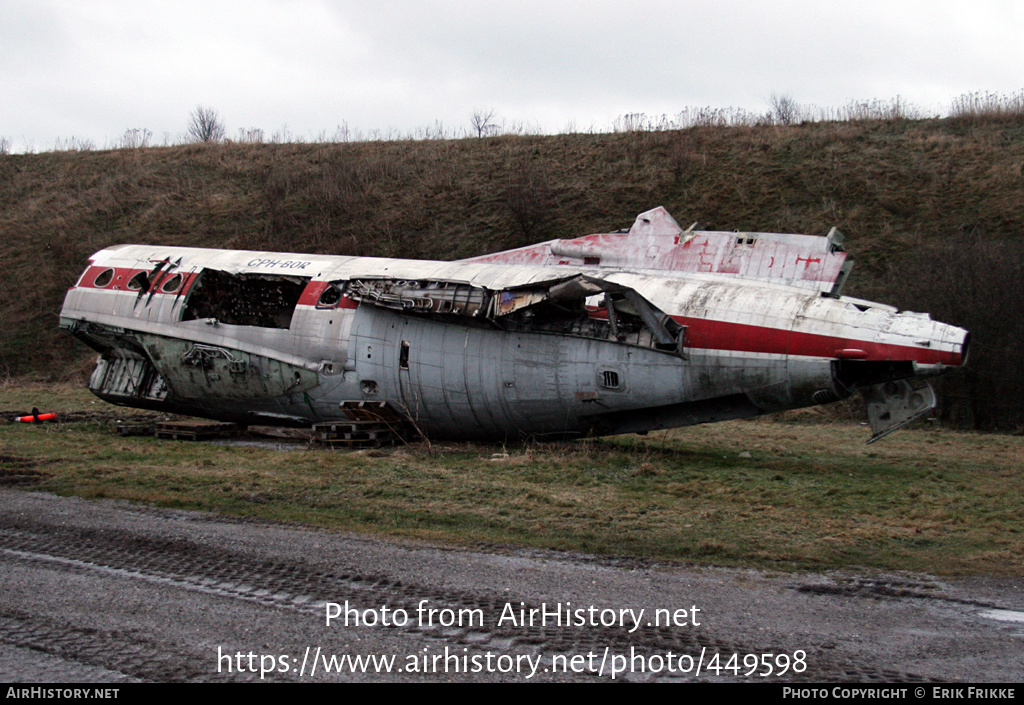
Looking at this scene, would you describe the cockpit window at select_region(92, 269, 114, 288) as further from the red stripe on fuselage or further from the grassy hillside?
the grassy hillside

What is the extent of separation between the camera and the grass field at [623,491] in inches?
415

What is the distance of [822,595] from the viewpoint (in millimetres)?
8344

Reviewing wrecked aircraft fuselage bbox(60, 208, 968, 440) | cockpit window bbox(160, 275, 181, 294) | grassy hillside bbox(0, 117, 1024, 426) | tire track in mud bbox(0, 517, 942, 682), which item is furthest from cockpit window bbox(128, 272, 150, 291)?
grassy hillside bbox(0, 117, 1024, 426)

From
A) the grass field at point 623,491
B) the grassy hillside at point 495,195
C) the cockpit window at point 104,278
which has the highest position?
the grassy hillside at point 495,195

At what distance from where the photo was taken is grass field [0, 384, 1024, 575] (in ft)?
34.6

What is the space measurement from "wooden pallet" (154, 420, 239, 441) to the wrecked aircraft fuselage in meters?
0.51

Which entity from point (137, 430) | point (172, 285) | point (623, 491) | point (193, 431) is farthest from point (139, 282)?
point (623, 491)

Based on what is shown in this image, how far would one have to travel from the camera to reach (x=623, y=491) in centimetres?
1394

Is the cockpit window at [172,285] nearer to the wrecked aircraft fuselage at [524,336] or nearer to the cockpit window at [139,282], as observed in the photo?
the wrecked aircraft fuselage at [524,336]

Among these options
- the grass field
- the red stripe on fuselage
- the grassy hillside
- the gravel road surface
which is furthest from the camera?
the grassy hillside

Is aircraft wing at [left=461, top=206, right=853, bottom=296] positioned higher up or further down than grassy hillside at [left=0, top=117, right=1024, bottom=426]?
further down

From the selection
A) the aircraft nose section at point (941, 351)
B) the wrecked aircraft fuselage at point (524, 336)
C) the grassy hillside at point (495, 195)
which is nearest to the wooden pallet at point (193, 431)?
the wrecked aircraft fuselage at point (524, 336)

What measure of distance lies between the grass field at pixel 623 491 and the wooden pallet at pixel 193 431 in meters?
0.44
